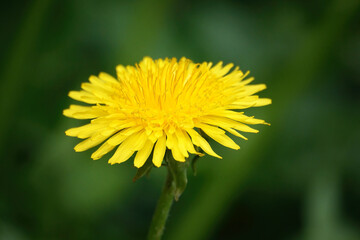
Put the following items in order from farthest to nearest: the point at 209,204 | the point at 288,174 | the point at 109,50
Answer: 1. the point at 109,50
2. the point at 288,174
3. the point at 209,204

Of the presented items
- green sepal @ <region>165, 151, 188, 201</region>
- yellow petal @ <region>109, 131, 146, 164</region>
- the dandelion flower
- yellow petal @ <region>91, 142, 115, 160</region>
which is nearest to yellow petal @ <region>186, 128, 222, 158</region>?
the dandelion flower

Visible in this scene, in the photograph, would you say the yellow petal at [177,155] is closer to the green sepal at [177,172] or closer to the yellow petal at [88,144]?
the green sepal at [177,172]

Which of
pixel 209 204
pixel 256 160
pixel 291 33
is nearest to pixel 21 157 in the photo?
pixel 209 204

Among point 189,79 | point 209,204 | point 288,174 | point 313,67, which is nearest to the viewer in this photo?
point 189,79

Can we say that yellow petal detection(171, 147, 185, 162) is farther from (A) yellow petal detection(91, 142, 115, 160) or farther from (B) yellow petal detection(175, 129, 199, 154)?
(A) yellow petal detection(91, 142, 115, 160)

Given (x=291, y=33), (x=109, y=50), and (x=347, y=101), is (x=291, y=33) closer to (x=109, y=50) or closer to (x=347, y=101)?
(x=347, y=101)

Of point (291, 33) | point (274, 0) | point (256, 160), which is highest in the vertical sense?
point (274, 0)

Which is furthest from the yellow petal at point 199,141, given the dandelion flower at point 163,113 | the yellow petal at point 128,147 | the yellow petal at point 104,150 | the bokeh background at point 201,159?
the bokeh background at point 201,159
